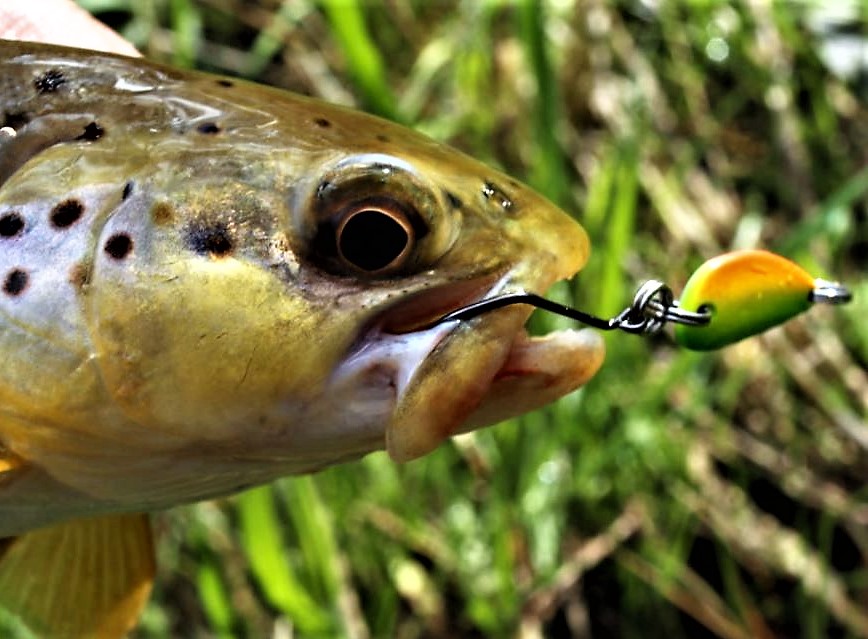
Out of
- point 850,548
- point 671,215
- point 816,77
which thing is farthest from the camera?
point 816,77

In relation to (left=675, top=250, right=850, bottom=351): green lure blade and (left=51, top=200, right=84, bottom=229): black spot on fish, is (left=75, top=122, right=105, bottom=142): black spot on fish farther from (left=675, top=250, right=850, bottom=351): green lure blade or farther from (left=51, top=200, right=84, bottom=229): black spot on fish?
(left=675, top=250, right=850, bottom=351): green lure blade

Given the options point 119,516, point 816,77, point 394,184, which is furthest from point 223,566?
point 816,77

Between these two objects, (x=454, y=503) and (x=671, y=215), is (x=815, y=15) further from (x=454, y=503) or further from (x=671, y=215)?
(x=454, y=503)

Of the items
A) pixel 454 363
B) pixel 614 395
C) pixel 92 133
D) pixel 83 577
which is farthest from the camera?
pixel 614 395

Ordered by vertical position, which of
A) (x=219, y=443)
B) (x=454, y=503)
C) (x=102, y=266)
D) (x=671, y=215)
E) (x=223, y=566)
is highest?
(x=102, y=266)

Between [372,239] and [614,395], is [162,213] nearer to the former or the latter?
[372,239]

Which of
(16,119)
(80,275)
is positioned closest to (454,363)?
(80,275)
